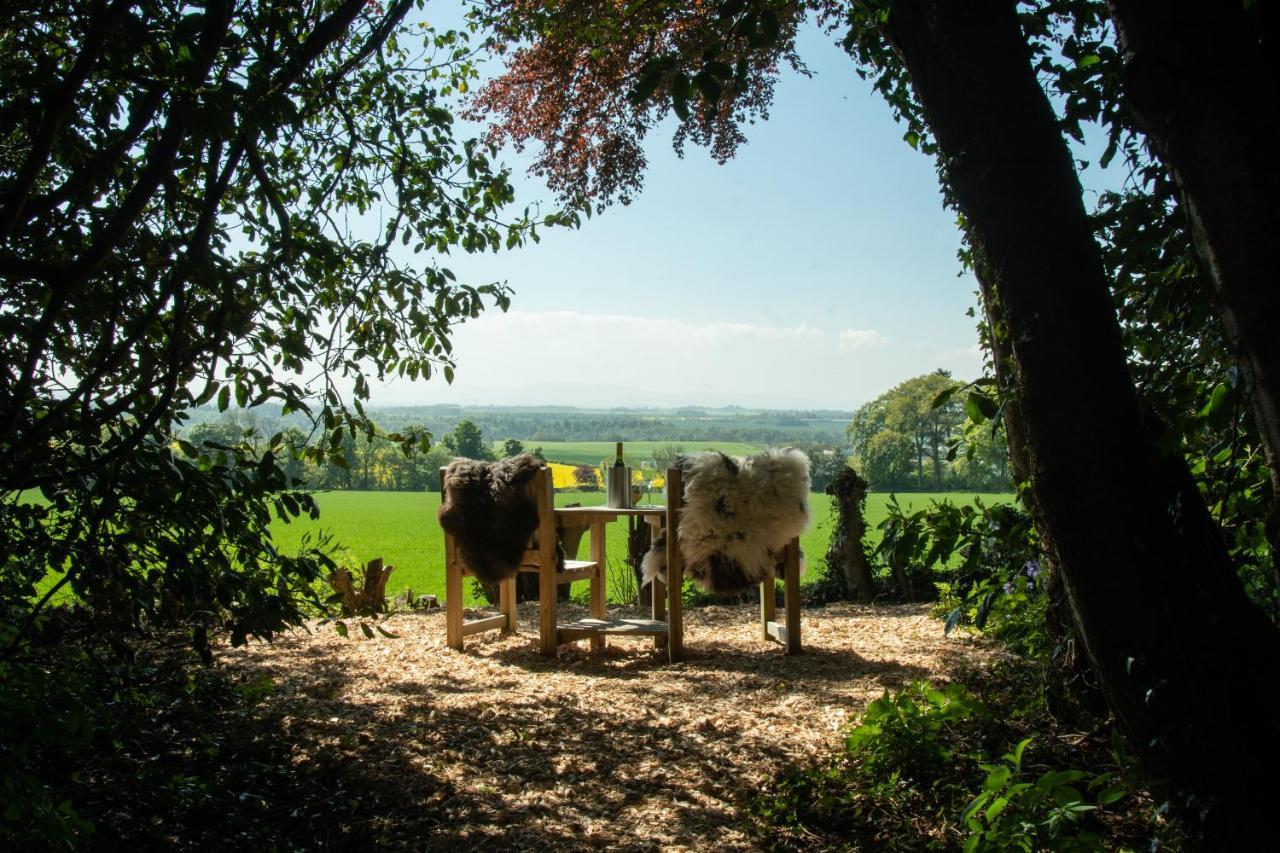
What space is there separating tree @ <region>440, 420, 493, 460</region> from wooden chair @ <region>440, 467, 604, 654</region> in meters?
2.60

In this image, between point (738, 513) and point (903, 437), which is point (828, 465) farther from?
point (738, 513)

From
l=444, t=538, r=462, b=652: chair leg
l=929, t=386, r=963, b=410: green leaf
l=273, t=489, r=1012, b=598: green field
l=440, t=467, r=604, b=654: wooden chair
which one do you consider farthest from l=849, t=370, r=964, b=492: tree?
l=929, t=386, r=963, b=410: green leaf

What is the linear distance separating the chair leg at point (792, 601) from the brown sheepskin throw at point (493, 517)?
147 cm

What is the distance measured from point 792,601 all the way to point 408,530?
11.1 meters

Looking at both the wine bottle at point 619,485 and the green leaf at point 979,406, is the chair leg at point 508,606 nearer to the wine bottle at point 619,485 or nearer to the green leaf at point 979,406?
the wine bottle at point 619,485

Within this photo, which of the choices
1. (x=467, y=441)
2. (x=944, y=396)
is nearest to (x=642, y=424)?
(x=467, y=441)

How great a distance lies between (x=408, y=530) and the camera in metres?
15.1

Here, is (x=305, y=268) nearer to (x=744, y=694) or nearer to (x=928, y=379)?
(x=744, y=694)

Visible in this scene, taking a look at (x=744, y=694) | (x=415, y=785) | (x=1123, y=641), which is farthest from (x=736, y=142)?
(x=1123, y=641)

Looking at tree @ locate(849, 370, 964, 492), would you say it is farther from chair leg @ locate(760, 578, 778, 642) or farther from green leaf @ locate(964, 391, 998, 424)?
green leaf @ locate(964, 391, 998, 424)

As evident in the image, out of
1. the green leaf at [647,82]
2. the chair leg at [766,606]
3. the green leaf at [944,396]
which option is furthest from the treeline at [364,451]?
the green leaf at [944,396]

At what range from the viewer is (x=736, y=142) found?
23.7 ft

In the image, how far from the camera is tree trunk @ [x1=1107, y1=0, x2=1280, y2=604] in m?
1.34

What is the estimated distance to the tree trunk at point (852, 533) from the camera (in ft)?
23.4
